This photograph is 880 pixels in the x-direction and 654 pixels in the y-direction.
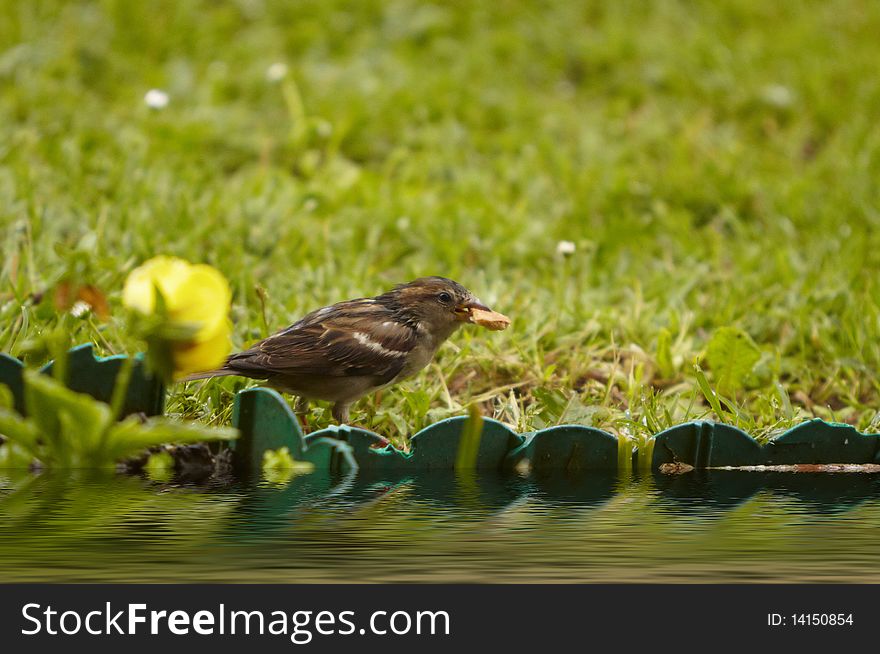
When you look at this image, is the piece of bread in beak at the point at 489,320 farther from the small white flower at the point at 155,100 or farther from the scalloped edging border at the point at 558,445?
the small white flower at the point at 155,100

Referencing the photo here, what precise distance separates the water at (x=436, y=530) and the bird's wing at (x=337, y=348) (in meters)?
0.71

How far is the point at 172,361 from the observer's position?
2.08 m

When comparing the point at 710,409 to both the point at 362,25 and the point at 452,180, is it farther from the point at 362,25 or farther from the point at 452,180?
the point at 362,25

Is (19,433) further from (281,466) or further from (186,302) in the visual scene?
(281,466)

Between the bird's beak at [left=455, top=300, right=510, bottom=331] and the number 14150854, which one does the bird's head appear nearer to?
the bird's beak at [left=455, top=300, right=510, bottom=331]

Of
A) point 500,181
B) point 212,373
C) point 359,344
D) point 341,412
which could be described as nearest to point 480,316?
point 359,344

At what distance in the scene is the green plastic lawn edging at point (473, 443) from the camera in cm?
255

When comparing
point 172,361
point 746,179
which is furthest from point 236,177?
point 172,361

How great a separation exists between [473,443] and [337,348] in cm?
74

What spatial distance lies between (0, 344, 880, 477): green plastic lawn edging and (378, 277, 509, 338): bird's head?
2.40 feet

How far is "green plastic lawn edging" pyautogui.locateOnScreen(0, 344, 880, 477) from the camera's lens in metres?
2.55

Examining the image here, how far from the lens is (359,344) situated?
336 centimetres

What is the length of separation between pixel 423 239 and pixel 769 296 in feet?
5.29

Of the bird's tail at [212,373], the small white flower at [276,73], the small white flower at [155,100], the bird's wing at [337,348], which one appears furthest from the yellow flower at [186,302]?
the small white flower at [276,73]
